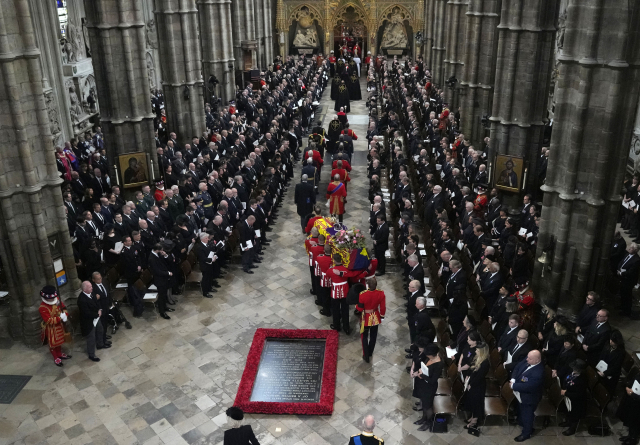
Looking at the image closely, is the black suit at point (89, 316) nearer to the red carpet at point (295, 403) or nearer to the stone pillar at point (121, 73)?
the red carpet at point (295, 403)

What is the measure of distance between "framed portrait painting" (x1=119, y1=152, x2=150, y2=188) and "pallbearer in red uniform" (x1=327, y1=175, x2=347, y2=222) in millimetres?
5180

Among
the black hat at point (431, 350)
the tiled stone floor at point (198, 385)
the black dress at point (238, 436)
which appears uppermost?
the black hat at point (431, 350)

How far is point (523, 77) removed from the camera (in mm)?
15703

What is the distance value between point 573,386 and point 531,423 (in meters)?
0.83

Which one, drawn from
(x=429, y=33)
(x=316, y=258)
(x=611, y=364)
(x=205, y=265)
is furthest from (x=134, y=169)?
A: (x=429, y=33)

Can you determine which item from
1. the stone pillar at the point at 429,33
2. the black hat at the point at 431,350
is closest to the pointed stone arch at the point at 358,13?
the stone pillar at the point at 429,33

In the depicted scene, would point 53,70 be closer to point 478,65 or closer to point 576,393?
point 478,65

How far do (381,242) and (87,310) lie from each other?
638cm

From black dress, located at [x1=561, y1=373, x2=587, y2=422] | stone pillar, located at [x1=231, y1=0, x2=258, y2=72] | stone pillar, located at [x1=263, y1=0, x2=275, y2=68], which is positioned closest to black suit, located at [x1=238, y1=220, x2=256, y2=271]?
black dress, located at [x1=561, y1=373, x2=587, y2=422]

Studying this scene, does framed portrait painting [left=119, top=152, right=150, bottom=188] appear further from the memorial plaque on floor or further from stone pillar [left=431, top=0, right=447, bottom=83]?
stone pillar [left=431, top=0, right=447, bottom=83]

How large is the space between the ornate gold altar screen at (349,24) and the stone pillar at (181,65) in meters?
24.8

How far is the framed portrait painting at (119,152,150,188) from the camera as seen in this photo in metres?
16.5

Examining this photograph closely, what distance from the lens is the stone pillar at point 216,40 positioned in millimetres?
25922

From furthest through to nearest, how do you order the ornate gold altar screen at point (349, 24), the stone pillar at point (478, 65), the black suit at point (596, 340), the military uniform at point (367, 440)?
the ornate gold altar screen at point (349, 24) → the stone pillar at point (478, 65) → the black suit at point (596, 340) → the military uniform at point (367, 440)
